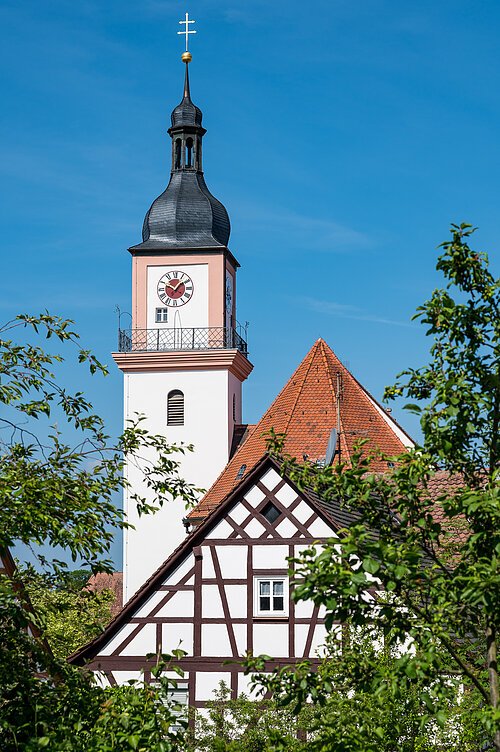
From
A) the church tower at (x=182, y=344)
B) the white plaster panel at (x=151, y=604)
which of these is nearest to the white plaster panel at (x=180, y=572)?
the white plaster panel at (x=151, y=604)

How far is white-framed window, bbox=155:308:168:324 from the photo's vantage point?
40.6 meters

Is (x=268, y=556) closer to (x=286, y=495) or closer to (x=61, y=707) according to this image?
(x=286, y=495)

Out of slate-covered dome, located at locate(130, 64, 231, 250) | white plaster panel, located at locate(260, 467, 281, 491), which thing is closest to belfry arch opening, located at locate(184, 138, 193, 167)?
slate-covered dome, located at locate(130, 64, 231, 250)

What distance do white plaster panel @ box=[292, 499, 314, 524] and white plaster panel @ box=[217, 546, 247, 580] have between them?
1093 mm

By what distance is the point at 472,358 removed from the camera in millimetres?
7680

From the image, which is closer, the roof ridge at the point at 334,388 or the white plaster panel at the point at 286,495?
the white plaster panel at the point at 286,495

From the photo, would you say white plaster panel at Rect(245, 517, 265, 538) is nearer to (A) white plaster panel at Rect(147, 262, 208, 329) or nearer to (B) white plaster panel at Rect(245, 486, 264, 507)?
(B) white plaster panel at Rect(245, 486, 264, 507)

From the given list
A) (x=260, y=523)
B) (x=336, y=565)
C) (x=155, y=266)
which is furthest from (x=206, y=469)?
(x=336, y=565)

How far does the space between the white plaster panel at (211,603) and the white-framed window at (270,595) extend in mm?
655

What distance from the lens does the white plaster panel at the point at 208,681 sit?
70.0ft

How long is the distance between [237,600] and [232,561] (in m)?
0.69

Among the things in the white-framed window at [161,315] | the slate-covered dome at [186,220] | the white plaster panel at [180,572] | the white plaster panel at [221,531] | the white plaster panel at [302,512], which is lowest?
the white plaster panel at [180,572]

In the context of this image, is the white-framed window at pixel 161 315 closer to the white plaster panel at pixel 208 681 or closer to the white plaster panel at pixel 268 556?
the white plaster panel at pixel 268 556

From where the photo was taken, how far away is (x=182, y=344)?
40.1m
